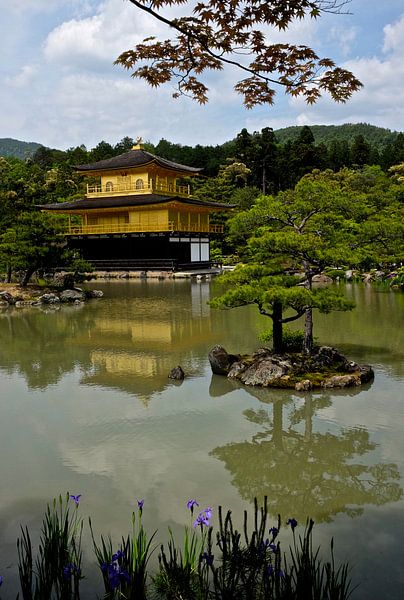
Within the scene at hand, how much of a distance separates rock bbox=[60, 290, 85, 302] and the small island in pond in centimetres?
1282

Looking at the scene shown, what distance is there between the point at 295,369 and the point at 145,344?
4446mm

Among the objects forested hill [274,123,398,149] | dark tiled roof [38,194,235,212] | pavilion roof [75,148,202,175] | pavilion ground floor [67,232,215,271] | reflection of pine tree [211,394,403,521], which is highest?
forested hill [274,123,398,149]

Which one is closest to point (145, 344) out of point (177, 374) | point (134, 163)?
point (177, 374)

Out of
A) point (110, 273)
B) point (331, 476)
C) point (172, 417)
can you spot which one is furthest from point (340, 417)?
point (110, 273)

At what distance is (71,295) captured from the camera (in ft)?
70.4

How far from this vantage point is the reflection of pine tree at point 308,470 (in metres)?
4.80

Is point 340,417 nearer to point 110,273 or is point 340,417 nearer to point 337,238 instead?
point 337,238

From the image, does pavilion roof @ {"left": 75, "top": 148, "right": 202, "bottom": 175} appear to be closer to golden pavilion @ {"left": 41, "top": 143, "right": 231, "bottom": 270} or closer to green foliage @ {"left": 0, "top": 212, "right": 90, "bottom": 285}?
golden pavilion @ {"left": 41, "top": 143, "right": 231, "bottom": 270}

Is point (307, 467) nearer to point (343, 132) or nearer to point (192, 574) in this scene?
point (192, 574)

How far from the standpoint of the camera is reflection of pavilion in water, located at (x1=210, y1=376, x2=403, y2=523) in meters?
4.80

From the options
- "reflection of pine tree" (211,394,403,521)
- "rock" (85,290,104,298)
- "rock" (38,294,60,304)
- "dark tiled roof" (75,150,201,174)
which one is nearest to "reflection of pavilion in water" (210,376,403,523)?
"reflection of pine tree" (211,394,403,521)

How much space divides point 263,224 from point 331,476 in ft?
18.3

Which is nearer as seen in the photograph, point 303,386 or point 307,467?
point 307,467

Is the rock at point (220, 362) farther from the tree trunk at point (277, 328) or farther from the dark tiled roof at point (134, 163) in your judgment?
the dark tiled roof at point (134, 163)
